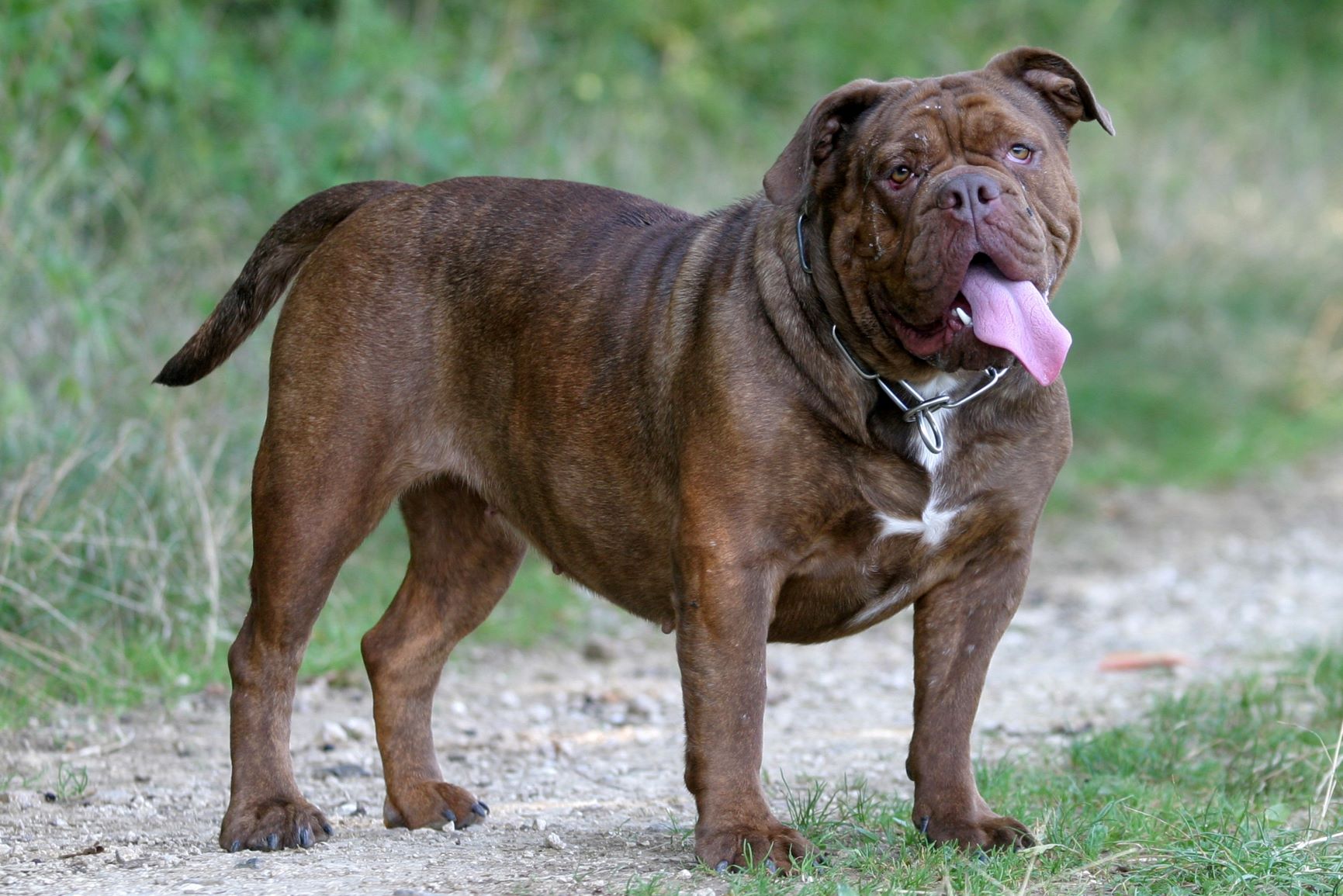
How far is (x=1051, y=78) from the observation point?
4.00m

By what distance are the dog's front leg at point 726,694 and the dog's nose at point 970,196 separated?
0.89 meters

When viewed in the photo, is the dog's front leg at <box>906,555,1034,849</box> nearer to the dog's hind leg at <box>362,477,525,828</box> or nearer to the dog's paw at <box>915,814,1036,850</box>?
the dog's paw at <box>915,814,1036,850</box>

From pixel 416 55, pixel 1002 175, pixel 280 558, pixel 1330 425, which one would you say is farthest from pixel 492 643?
pixel 1330 425

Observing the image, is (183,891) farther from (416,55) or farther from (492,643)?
(416,55)

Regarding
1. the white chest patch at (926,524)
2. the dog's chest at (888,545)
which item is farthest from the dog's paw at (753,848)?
the white chest patch at (926,524)

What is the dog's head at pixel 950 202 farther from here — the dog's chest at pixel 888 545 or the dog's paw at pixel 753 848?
the dog's paw at pixel 753 848

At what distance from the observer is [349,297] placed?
14.5 ft

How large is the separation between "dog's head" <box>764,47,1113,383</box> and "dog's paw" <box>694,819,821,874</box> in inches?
41.5

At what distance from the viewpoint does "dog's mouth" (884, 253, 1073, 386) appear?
348 centimetres

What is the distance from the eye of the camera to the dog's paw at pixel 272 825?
3967mm

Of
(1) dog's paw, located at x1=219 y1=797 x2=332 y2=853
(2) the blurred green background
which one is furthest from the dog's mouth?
(2) the blurred green background

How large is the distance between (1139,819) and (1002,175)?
1.56m

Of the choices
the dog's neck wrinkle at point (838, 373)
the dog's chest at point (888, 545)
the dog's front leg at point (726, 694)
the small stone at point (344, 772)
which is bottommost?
the small stone at point (344, 772)

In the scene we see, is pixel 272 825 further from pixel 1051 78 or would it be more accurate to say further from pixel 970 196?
pixel 1051 78
